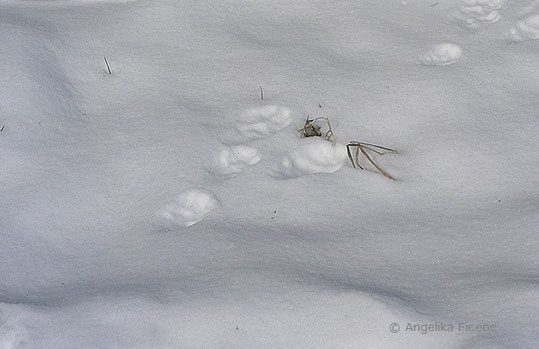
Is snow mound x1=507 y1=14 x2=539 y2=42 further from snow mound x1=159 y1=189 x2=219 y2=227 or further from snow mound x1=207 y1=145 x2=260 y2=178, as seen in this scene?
snow mound x1=159 y1=189 x2=219 y2=227

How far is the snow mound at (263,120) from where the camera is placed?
1607 mm

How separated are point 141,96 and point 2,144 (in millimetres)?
380

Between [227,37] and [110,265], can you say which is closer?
[110,265]

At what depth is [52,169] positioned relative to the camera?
1.50 metres

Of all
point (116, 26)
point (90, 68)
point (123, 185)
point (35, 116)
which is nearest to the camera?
point (123, 185)

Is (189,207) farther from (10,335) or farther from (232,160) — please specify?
(10,335)

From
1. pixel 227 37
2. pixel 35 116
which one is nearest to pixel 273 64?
pixel 227 37

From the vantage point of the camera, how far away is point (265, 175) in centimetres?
147

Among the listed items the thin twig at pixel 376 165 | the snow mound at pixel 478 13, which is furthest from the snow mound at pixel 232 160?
the snow mound at pixel 478 13

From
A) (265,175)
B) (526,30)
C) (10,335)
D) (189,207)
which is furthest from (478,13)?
(10,335)

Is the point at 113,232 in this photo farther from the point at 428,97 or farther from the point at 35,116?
the point at 428,97

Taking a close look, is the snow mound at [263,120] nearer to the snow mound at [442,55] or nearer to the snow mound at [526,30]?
the snow mound at [442,55]
